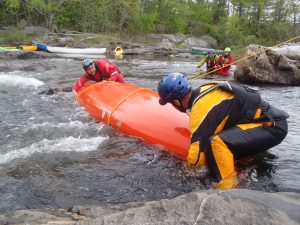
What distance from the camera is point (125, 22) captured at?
36.0m

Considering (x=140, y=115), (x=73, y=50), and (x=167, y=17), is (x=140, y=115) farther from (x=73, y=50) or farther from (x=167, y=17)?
(x=167, y=17)

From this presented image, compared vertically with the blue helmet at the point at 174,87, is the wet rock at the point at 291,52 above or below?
below

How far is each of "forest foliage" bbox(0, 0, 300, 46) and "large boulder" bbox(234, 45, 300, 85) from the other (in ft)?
73.0

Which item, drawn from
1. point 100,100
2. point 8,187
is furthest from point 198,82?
point 8,187

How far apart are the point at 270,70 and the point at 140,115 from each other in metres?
7.80

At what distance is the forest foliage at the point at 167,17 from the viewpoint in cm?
3188

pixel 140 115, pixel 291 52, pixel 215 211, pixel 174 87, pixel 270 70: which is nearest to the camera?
pixel 215 211

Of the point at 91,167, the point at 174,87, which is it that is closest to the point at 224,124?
the point at 174,87

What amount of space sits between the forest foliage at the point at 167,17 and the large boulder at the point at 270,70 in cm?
2225

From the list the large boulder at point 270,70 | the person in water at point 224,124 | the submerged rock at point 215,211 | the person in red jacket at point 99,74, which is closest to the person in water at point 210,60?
the large boulder at point 270,70

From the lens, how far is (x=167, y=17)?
41.1 m

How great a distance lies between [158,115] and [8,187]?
7.24 feet

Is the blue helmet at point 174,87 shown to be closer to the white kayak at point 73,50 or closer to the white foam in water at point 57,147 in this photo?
the white foam in water at point 57,147

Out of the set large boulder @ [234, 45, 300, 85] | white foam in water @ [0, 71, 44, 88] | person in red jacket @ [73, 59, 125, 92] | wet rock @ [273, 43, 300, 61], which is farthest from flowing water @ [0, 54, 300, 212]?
wet rock @ [273, 43, 300, 61]
